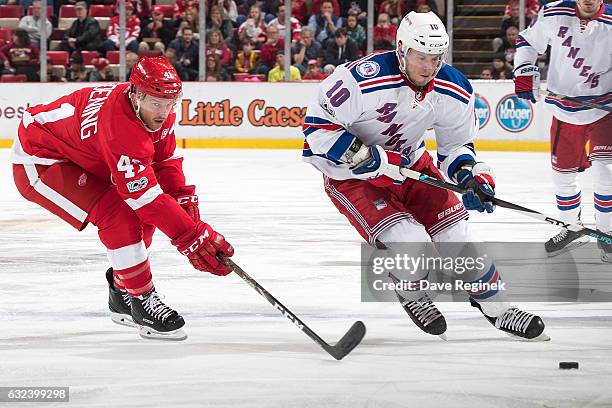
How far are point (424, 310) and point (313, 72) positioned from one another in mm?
7631

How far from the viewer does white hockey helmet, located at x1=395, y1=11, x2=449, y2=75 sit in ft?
10.6

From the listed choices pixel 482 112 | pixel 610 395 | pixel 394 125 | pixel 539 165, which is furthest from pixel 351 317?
pixel 482 112

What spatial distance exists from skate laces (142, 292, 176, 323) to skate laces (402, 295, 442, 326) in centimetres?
75

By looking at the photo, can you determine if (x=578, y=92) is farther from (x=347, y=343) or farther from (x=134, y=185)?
(x=134, y=185)

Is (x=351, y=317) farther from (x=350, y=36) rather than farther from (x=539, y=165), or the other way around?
(x=350, y=36)

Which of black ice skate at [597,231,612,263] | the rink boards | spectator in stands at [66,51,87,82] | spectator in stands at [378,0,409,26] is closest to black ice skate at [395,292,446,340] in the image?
black ice skate at [597,231,612,263]

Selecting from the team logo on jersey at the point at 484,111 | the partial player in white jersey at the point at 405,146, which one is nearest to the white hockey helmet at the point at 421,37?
the partial player in white jersey at the point at 405,146

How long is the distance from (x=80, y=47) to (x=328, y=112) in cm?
837

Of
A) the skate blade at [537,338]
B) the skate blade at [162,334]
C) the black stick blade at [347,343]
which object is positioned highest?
the black stick blade at [347,343]

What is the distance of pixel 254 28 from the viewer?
11266mm

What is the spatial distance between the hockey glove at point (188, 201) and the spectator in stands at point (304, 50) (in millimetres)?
7467

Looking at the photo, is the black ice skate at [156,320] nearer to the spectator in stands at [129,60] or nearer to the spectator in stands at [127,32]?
the spectator in stands at [129,60]

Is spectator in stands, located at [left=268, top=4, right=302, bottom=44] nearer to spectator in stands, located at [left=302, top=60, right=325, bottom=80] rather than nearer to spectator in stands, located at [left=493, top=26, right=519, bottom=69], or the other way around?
spectator in stands, located at [left=302, top=60, right=325, bottom=80]

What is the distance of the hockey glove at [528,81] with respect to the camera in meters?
5.35
